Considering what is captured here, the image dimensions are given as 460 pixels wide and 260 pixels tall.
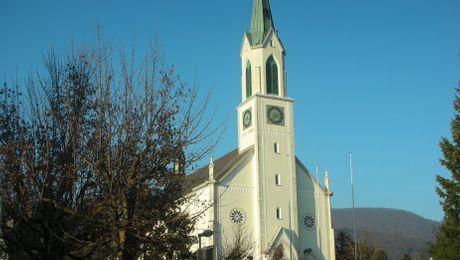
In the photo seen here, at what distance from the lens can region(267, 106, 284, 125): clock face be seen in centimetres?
5503

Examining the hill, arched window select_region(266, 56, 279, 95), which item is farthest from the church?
the hill

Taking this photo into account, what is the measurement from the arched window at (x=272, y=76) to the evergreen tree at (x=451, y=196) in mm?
28528

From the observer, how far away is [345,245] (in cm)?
7344

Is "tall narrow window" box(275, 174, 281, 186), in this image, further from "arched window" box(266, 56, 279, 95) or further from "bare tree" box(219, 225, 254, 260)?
"arched window" box(266, 56, 279, 95)

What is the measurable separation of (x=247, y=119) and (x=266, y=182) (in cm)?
703

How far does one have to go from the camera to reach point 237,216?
51.2 meters

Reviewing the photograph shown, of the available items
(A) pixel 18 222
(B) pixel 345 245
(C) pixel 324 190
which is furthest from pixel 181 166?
(B) pixel 345 245

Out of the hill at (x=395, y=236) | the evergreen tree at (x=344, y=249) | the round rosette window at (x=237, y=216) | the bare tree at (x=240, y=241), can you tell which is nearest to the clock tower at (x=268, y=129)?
the bare tree at (x=240, y=241)

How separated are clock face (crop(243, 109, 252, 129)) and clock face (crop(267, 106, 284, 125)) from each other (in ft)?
6.19

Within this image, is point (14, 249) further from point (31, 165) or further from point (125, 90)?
point (125, 90)

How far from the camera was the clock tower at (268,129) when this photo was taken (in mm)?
51688

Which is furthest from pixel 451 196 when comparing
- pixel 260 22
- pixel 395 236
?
pixel 395 236

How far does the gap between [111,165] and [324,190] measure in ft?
132

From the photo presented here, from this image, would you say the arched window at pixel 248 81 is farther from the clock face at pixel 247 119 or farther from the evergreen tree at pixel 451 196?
the evergreen tree at pixel 451 196
